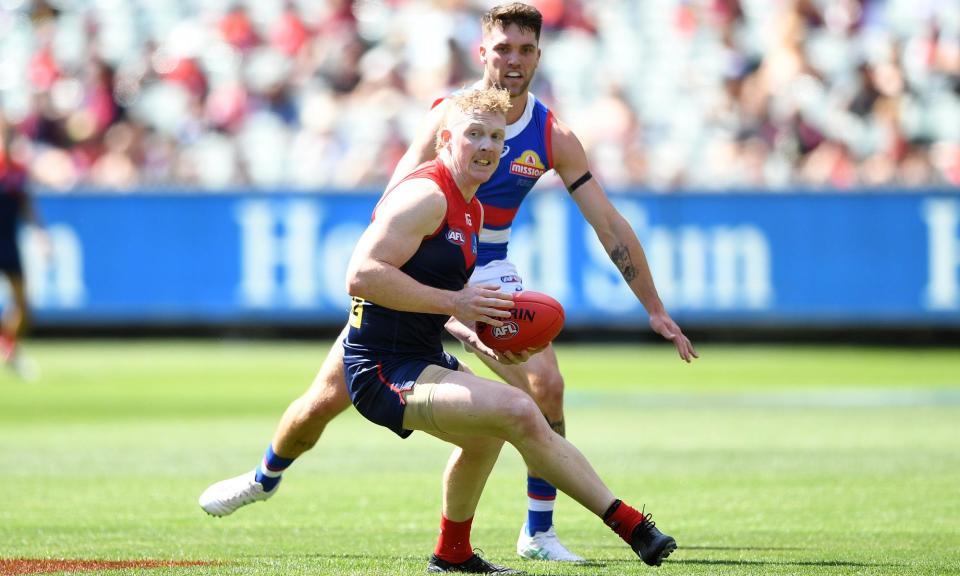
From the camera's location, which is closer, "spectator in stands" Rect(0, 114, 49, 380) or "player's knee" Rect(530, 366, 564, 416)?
"player's knee" Rect(530, 366, 564, 416)

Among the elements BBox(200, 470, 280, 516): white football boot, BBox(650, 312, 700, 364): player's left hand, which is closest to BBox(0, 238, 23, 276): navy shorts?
BBox(200, 470, 280, 516): white football boot

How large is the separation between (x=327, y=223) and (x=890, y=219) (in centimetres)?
791

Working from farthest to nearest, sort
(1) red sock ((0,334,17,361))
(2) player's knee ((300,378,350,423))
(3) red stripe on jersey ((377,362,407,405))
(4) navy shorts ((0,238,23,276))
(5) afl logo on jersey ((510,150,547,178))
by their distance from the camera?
(4) navy shorts ((0,238,23,276)) < (1) red sock ((0,334,17,361)) < (5) afl logo on jersey ((510,150,547,178)) < (2) player's knee ((300,378,350,423)) < (3) red stripe on jersey ((377,362,407,405))

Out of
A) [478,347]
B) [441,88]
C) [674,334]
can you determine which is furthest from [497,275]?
[441,88]

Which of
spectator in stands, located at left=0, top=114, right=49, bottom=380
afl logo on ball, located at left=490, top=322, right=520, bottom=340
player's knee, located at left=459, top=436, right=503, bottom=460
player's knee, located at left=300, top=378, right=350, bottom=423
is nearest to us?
Answer: afl logo on ball, located at left=490, top=322, right=520, bottom=340

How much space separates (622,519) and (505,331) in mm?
962

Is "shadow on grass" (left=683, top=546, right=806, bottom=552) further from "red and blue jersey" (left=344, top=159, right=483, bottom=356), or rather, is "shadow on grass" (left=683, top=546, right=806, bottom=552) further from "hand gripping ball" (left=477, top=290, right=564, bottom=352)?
"red and blue jersey" (left=344, top=159, right=483, bottom=356)

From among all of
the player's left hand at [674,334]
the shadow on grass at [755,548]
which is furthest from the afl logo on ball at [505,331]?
the shadow on grass at [755,548]

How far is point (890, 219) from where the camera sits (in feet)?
71.2

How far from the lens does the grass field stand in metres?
7.70

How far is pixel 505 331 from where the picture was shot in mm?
6965

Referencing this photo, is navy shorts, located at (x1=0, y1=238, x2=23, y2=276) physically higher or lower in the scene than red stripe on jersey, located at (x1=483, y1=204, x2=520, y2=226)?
lower

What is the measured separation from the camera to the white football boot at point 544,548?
7672 millimetres

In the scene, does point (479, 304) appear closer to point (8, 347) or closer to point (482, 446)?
point (482, 446)
